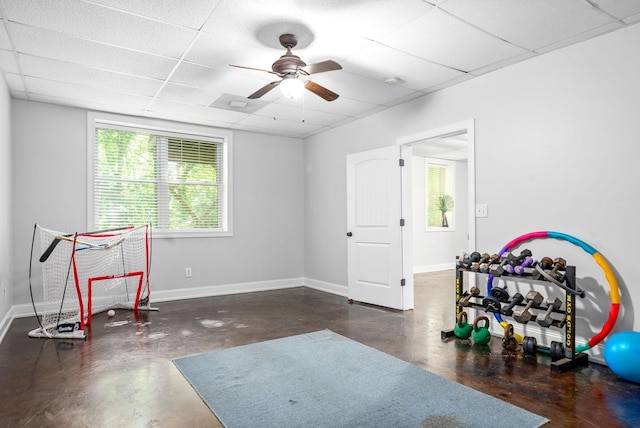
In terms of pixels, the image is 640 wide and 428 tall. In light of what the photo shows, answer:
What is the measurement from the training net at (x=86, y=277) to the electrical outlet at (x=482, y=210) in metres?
3.88

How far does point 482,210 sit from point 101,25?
3.69m

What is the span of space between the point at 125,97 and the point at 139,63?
1134mm

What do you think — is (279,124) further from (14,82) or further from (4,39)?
(4,39)

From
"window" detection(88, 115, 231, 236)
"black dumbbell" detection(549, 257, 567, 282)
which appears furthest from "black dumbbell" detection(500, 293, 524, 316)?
"window" detection(88, 115, 231, 236)

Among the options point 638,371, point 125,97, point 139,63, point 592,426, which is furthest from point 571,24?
point 125,97

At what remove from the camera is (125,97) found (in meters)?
4.61

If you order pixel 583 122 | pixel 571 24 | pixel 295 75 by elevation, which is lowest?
pixel 583 122

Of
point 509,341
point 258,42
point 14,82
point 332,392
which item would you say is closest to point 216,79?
point 258,42

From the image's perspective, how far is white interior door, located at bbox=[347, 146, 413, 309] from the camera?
4.95 m

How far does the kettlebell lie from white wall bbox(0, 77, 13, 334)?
4.67 metres

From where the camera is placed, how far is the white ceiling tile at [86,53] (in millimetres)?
3109

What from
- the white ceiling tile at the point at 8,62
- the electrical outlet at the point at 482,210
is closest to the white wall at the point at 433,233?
the electrical outlet at the point at 482,210

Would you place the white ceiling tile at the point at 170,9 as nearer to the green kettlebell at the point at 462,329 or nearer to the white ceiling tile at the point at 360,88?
the white ceiling tile at the point at 360,88

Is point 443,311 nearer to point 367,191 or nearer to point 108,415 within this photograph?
point 367,191
